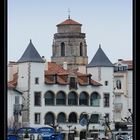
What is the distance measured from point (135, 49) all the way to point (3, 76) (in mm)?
208

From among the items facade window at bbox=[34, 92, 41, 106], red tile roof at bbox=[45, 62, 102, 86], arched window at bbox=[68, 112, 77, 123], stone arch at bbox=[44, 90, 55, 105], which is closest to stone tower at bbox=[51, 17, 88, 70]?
red tile roof at bbox=[45, 62, 102, 86]

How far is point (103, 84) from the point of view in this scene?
9.33 meters

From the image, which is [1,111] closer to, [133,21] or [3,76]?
[3,76]

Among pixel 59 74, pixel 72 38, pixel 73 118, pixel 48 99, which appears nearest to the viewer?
pixel 72 38

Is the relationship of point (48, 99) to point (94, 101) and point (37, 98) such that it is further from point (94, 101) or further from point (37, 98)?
point (94, 101)

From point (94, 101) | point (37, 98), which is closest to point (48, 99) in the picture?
point (37, 98)

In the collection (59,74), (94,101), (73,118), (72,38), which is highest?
(72,38)

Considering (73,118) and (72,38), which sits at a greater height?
(72,38)

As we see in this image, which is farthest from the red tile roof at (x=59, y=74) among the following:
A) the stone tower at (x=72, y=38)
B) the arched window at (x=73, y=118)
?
the arched window at (x=73, y=118)

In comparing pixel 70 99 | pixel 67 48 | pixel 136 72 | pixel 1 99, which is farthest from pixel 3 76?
pixel 70 99

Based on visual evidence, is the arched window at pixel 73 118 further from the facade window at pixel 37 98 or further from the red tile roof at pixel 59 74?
the red tile roof at pixel 59 74

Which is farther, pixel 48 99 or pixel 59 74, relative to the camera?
pixel 48 99

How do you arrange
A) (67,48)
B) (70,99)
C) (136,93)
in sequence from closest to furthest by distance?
(136,93) → (67,48) → (70,99)

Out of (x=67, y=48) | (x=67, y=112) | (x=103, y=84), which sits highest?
(x=67, y=48)
